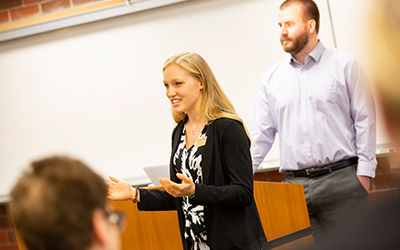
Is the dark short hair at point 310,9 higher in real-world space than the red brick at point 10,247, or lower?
higher

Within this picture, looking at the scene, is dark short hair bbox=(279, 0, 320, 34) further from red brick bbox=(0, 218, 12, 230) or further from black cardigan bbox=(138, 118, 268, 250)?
red brick bbox=(0, 218, 12, 230)

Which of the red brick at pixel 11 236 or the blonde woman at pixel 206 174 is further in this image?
the red brick at pixel 11 236

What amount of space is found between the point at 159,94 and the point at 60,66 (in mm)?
939

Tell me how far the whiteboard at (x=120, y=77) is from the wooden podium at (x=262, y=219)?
120 cm

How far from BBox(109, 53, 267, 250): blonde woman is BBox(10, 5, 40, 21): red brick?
2455mm

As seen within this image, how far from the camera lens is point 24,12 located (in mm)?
3727

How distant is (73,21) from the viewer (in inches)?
142

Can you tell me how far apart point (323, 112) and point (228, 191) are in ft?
3.98

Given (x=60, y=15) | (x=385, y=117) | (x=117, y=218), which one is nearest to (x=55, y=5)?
(x=60, y=15)

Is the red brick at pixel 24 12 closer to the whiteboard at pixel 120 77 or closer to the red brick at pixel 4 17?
the red brick at pixel 4 17

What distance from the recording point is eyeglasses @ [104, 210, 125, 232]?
55 centimetres

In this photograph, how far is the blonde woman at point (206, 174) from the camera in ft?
4.83

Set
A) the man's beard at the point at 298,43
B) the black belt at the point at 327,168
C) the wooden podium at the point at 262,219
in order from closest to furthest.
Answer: the wooden podium at the point at 262,219, the black belt at the point at 327,168, the man's beard at the point at 298,43

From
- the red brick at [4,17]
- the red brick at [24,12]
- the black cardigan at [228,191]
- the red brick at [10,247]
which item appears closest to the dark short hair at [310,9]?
the black cardigan at [228,191]
